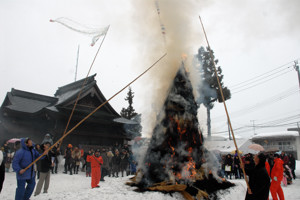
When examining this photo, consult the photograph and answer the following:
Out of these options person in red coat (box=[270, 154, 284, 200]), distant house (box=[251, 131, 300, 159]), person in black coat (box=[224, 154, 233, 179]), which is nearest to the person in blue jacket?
person in red coat (box=[270, 154, 284, 200])

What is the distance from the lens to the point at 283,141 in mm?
35562

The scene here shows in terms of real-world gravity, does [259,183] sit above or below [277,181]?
above

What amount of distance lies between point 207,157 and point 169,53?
13.9 feet

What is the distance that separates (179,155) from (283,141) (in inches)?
1446

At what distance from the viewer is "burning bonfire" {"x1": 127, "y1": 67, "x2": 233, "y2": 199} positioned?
230 inches

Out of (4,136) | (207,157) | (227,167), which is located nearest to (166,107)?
(207,157)

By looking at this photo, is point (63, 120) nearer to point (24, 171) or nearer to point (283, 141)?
point (24, 171)

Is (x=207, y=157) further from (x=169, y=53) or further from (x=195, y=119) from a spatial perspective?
(x=169, y=53)

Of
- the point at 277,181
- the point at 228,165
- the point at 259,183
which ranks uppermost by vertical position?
the point at 259,183

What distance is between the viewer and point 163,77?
8344 mm

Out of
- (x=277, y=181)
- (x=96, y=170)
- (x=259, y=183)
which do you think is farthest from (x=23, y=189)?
(x=277, y=181)

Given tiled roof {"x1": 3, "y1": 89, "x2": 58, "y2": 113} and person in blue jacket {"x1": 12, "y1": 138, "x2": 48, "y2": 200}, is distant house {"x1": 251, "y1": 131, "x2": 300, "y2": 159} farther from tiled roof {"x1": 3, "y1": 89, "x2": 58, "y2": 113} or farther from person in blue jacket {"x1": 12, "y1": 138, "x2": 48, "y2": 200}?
person in blue jacket {"x1": 12, "y1": 138, "x2": 48, "y2": 200}

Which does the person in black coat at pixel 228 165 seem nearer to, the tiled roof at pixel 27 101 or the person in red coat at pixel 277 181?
the person in red coat at pixel 277 181

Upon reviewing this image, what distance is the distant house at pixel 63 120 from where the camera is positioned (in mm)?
15250
